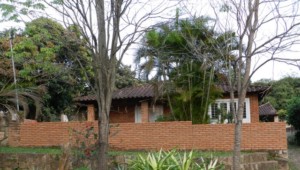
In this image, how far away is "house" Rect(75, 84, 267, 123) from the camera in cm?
2297

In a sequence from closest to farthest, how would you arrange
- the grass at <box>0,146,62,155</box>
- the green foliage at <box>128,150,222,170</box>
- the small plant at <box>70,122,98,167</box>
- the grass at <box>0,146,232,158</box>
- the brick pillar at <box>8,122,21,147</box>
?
the green foliage at <box>128,150,222,170</box>
the small plant at <box>70,122,98,167</box>
the grass at <box>0,146,232,158</box>
the grass at <box>0,146,62,155</box>
the brick pillar at <box>8,122,21,147</box>

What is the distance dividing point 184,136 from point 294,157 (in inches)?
248

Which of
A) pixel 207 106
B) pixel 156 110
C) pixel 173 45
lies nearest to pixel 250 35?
pixel 173 45

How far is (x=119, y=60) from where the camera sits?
995cm

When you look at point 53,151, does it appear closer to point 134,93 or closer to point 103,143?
point 103,143

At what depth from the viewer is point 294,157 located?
1916 centimetres

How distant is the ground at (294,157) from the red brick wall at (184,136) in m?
1.83

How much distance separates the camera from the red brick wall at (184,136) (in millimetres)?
15125

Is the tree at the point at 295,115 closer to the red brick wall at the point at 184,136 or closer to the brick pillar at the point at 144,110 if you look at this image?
the brick pillar at the point at 144,110

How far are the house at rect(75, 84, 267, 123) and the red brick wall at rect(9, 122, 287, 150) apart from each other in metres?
6.56

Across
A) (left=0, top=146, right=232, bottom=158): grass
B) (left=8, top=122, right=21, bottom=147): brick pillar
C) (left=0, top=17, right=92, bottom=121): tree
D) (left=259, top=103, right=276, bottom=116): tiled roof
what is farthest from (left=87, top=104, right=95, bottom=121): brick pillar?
(left=259, top=103, right=276, bottom=116): tiled roof

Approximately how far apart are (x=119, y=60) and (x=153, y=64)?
996 cm

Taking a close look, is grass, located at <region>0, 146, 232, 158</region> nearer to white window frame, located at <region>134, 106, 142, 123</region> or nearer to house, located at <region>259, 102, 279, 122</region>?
white window frame, located at <region>134, 106, 142, 123</region>

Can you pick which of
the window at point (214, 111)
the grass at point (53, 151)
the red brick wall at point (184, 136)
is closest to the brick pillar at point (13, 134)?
the grass at point (53, 151)
